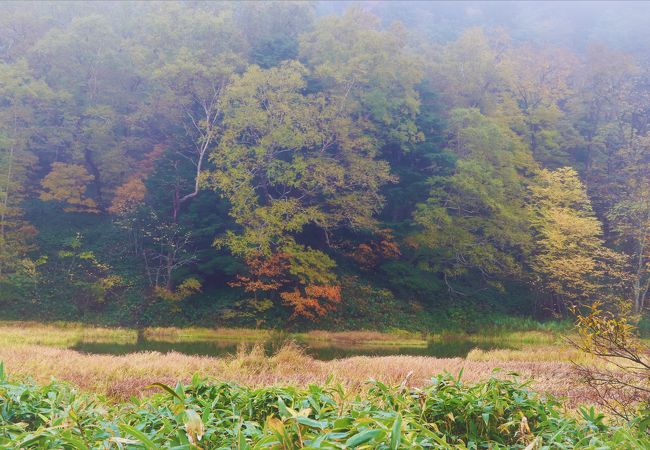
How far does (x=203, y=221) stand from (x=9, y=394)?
27232 mm

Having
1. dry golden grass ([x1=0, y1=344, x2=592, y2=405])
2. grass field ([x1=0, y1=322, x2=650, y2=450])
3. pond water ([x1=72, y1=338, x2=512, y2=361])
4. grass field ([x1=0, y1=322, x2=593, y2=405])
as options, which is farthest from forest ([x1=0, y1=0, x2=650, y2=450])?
grass field ([x1=0, y1=322, x2=650, y2=450])

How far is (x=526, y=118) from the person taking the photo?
34500mm

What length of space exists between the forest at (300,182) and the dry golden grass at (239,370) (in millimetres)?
14296

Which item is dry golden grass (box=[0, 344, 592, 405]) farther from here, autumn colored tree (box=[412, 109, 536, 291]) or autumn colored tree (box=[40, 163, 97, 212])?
autumn colored tree (box=[40, 163, 97, 212])

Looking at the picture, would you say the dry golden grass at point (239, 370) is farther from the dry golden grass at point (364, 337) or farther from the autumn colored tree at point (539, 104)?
the autumn colored tree at point (539, 104)

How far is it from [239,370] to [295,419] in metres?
8.11

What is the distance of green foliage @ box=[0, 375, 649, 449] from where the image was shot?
131 centimetres

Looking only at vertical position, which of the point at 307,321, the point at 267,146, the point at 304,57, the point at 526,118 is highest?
the point at 304,57

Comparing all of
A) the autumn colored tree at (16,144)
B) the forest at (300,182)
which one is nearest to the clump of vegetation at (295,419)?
the forest at (300,182)

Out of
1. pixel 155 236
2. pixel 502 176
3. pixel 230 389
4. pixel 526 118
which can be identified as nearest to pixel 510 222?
pixel 502 176

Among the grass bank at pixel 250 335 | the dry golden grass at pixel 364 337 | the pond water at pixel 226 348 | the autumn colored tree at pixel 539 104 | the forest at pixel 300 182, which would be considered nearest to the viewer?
the pond water at pixel 226 348

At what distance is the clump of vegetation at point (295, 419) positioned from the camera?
1271 mm

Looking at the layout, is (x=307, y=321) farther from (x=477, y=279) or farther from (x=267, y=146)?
(x=477, y=279)

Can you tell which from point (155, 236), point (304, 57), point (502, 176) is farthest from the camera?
point (304, 57)
